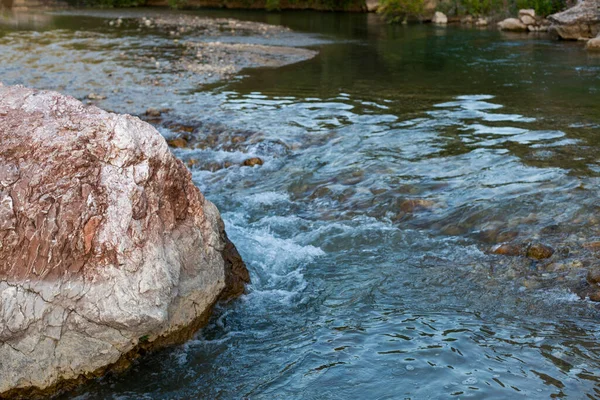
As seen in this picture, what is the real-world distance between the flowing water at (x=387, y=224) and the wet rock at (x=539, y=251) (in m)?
0.09

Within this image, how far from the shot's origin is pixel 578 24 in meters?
23.8

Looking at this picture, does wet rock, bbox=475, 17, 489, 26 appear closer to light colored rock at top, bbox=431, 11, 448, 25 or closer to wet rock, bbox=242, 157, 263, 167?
light colored rock at top, bbox=431, 11, 448, 25

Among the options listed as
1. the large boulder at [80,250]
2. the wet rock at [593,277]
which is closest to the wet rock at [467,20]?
the wet rock at [593,277]

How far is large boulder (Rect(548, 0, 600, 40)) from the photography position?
23.8 meters

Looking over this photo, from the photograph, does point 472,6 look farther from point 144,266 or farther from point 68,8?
point 144,266

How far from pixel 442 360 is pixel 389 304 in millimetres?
1004

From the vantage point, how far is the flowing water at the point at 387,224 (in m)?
5.09

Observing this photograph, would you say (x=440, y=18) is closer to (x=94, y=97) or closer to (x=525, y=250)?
(x=94, y=97)

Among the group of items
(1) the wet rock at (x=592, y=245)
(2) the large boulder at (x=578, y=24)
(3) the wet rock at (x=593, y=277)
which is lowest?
(3) the wet rock at (x=593, y=277)

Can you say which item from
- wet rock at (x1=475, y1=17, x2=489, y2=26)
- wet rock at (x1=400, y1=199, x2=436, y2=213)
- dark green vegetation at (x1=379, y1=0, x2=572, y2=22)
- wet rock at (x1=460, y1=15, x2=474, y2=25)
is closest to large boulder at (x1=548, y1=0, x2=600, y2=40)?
dark green vegetation at (x1=379, y1=0, x2=572, y2=22)

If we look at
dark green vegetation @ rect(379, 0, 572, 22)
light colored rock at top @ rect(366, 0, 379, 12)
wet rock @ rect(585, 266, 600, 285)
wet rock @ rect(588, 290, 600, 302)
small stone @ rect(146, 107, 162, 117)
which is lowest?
wet rock @ rect(588, 290, 600, 302)

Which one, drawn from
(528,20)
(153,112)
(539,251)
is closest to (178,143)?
(153,112)

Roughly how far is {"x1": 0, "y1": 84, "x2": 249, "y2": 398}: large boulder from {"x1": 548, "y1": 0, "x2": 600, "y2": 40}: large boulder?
2185cm

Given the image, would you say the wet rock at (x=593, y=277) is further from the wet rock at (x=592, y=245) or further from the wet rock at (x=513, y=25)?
the wet rock at (x=513, y=25)
